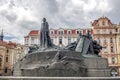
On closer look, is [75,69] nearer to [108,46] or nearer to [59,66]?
[59,66]

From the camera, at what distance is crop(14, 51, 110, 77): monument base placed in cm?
1060

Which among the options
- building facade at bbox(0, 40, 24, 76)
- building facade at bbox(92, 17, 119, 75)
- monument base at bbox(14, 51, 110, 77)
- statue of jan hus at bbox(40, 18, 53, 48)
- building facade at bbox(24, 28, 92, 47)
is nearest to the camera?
monument base at bbox(14, 51, 110, 77)

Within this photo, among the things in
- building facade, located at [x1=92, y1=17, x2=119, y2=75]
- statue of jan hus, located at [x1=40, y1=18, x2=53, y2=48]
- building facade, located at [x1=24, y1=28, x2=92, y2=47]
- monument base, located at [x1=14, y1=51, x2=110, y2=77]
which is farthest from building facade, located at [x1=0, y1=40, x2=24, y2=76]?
monument base, located at [x1=14, y1=51, x2=110, y2=77]

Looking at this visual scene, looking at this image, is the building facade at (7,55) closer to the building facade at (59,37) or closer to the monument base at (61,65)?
the building facade at (59,37)

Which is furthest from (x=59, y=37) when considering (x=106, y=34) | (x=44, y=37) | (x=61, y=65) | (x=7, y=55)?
(x=61, y=65)

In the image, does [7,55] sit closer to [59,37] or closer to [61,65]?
[59,37]

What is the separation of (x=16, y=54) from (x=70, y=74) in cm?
5282

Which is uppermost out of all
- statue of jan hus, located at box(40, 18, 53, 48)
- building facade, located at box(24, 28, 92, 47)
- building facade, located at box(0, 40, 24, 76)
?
building facade, located at box(24, 28, 92, 47)

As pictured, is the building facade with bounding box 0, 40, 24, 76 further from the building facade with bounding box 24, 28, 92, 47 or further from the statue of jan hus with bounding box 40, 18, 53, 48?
the statue of jan hus with bounding box 40, 18, 53, 48

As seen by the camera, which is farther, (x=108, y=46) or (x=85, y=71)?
(x=108, y=46)

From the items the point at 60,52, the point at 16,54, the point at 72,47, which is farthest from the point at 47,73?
the point at 16,54

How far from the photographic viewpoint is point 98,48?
13672 mm

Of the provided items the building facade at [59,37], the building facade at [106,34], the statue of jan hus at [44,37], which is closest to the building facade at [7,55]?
the building facade at [59,37]

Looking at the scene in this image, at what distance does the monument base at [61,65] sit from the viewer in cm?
1060
